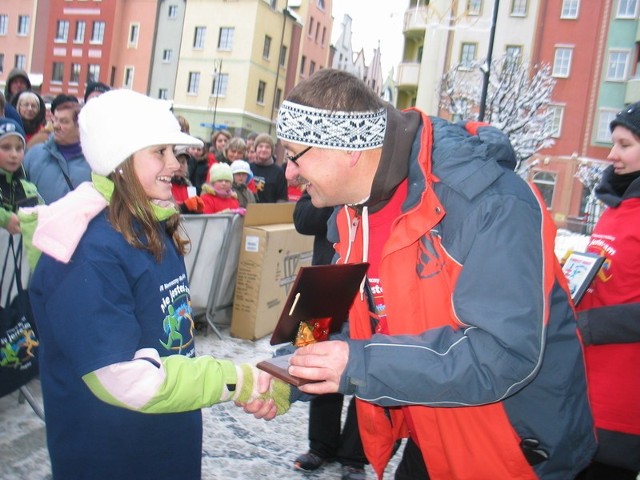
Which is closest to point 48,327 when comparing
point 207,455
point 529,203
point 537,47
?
point 529,203

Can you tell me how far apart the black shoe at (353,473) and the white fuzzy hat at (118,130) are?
2.53 m

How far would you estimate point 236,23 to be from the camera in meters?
36.0

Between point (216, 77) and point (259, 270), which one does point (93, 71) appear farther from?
point (259, 270)

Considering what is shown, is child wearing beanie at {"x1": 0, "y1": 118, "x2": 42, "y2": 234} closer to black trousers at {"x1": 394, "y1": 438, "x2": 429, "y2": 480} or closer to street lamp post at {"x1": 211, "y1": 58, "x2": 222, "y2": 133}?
black trousers at {"x1": 394, "y1": 438, "x2": 429, "y2": 480}

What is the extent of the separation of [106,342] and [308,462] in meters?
2.43

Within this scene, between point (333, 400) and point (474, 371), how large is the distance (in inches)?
92.3

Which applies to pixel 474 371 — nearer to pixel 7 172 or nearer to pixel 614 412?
pixel 614 412

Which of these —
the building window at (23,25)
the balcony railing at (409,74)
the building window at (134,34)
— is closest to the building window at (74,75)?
the building window at (134,34)

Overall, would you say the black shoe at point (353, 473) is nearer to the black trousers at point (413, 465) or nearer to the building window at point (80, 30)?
the black trousers at point (413, 465)

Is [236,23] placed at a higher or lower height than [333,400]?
higher

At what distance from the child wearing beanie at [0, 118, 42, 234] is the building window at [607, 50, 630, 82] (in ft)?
104

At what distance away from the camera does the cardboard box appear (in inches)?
230

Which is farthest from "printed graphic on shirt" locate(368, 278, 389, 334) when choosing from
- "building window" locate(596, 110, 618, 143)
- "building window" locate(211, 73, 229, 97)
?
"building window" locate(211, 73, 229, 97)

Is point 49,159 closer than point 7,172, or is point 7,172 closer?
point 7,172
